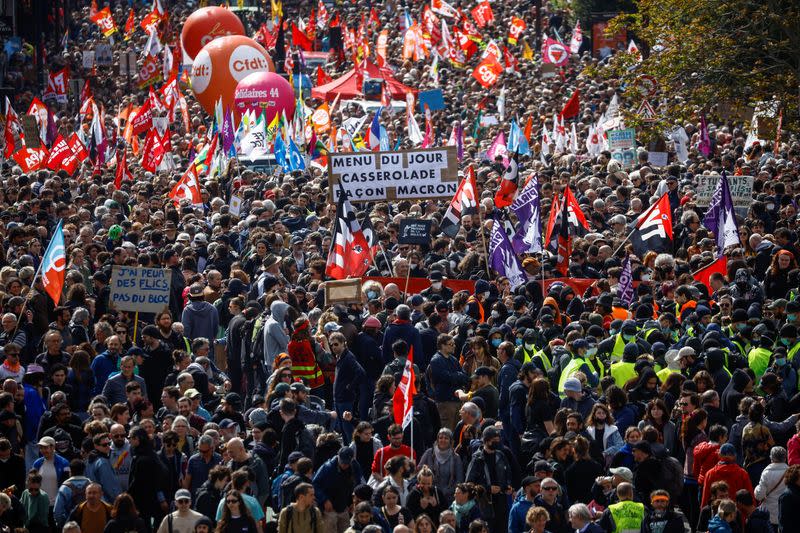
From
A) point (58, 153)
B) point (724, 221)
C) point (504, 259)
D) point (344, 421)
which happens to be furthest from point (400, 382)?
point (58, 153)

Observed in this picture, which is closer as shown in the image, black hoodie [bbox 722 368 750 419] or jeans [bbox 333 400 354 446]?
black hoodie [bbox 722 368 750 419]

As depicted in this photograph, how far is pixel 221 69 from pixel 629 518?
89.0ft

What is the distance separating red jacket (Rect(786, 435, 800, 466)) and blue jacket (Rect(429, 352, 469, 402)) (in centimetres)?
293

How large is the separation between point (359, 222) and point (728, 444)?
24.4 feet

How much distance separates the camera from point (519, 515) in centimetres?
1157

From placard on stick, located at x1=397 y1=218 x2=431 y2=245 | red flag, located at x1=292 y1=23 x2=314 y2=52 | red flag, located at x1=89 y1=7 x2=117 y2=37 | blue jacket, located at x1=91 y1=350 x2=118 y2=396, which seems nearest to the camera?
blue jacket, located at x1=91 y1=350 x2=118 y2=396

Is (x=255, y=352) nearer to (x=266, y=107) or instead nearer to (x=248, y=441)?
(x=248, y=441)

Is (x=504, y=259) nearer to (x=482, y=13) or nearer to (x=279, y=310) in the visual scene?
(x=279, y=310)

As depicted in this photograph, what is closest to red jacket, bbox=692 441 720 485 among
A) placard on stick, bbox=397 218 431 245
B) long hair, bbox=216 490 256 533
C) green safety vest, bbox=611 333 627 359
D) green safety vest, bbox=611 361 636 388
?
green safety vest, bbox=611 361 636 388

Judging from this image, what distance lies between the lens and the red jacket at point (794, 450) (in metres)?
12.5

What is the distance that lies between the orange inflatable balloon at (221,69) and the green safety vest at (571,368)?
23818mm

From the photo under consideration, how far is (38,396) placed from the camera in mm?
14008

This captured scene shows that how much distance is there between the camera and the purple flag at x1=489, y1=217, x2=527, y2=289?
57.9 ft

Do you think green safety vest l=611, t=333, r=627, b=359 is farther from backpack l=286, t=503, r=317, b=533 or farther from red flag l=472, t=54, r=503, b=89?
red flag l=472, t=54, r=503, b=89
